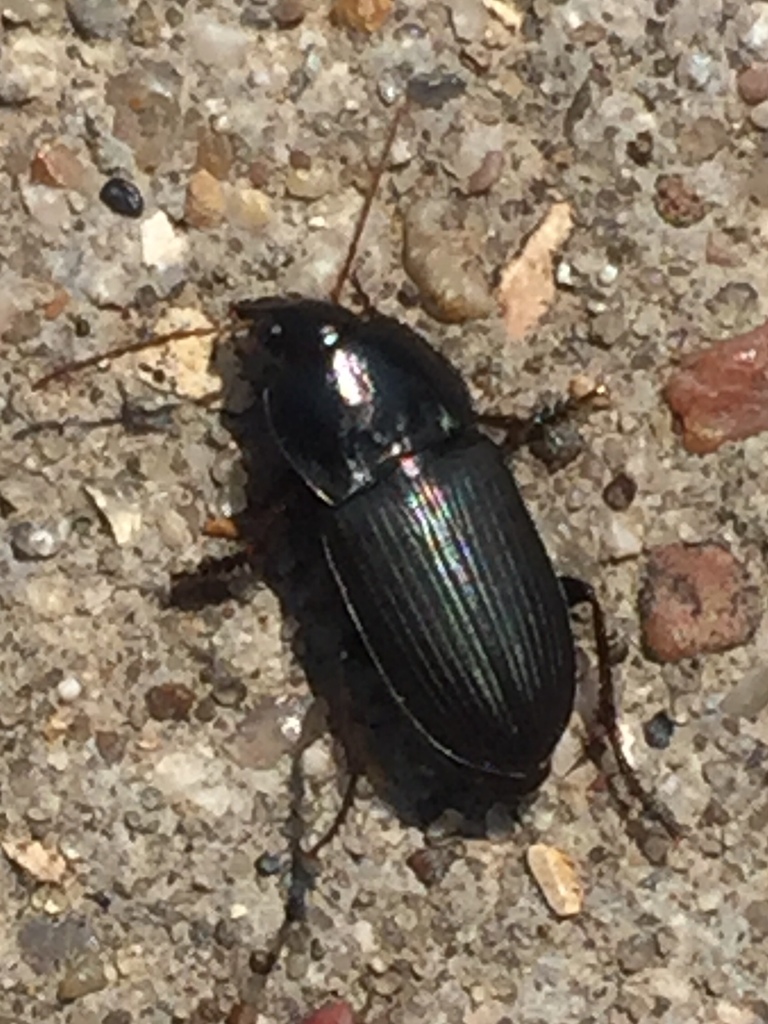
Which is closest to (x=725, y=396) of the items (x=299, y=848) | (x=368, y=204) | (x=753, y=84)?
(x=753, y=84)

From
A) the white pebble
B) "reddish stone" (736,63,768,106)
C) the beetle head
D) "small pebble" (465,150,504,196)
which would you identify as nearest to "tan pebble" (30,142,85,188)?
the beetle head

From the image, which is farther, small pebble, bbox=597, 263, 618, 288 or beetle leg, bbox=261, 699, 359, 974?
small pebble, bbox=597, 263, 618, 288

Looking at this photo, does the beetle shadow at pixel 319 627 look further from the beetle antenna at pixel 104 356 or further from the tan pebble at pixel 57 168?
the tan pebble at pixel 57 168

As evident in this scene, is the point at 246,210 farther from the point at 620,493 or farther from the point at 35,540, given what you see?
the point at 620,493

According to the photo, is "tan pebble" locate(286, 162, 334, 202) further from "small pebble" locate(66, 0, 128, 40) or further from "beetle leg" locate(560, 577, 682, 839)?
"beetle leg" locate(560, 577, 682, 839)

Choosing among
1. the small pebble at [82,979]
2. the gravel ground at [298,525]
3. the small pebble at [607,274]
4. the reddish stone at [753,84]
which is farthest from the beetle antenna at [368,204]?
the small pebble at [82,979]

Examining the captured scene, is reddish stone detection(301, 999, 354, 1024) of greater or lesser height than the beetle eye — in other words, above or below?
below

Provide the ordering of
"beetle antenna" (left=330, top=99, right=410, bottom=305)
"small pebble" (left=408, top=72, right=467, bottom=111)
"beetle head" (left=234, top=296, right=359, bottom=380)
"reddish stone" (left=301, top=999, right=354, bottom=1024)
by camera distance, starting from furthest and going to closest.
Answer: "small pebble" (left=408, top=72, right=467, bottom=111)
"beetle antenna" (left=330, top=99, right=410, bottom=305)
"reddish stone" (left=301, top=999, right=354, bottom=1024)
"beetle head" (left=234, top=296, right=359, bottom=380)

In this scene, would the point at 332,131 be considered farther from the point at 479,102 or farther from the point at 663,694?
the point at 663,694
